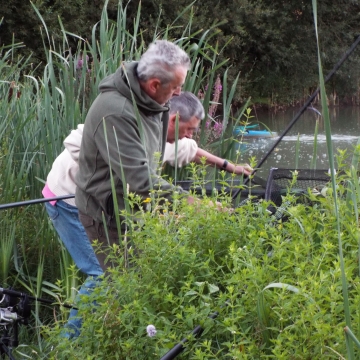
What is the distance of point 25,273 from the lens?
3.74 meters

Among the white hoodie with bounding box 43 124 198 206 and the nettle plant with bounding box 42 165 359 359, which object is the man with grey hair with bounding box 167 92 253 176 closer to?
the white hoodie with bounding box 43 124 198 206

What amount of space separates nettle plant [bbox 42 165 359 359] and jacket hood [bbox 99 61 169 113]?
0.91 m

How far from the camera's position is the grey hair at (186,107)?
3.10 meters

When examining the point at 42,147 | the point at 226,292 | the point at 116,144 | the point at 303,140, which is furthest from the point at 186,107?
the point at 303,140

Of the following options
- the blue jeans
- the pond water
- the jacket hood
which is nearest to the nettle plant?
the jacket hood

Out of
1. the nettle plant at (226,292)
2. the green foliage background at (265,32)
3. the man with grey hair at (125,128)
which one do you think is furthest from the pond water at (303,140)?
the nettle plant at (226,292)

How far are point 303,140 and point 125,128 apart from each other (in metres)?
11.9

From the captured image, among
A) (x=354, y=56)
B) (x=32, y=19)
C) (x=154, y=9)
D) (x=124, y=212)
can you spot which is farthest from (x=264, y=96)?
(x=124, y=212)

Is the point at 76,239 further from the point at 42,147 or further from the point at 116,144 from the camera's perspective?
the point at 42,147

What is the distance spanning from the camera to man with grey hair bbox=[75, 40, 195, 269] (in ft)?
8.45

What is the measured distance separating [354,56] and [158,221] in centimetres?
2865

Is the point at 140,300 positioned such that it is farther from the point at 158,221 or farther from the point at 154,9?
the point at 154,9

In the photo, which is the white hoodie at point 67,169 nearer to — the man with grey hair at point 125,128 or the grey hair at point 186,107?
the man with grey hair at point 125,128

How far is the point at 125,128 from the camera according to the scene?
8.55ft
